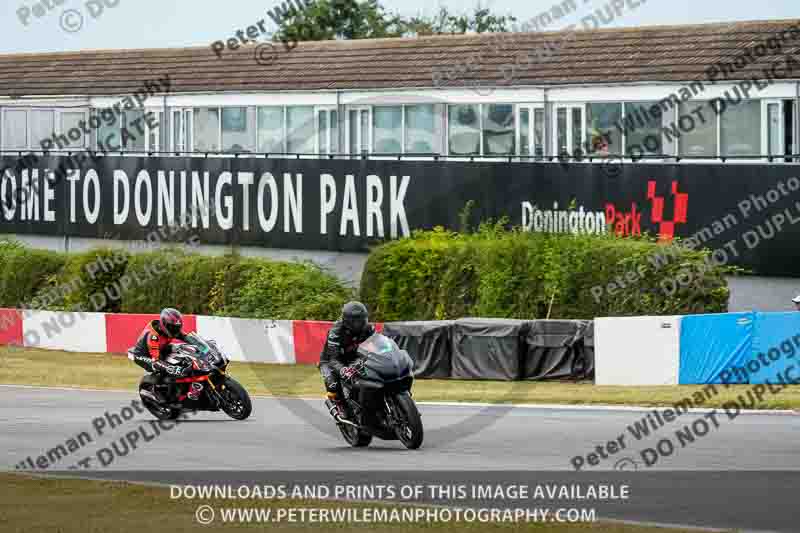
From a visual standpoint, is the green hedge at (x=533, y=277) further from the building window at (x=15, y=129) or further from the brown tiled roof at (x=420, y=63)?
the building window at (x=15, y=129)

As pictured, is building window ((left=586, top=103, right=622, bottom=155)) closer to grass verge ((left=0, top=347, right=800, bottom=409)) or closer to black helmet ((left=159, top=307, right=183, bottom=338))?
grass verge ((left=0, top=347, right=800, bottom=409))

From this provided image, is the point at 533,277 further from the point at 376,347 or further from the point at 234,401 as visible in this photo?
the point at 376,347

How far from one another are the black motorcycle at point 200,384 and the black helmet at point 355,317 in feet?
11.6

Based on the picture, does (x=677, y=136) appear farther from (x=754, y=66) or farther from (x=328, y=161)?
(x=328, y=161)

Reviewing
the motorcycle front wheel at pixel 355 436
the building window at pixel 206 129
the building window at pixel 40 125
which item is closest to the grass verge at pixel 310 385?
the motorcycle front wheel at pixel 355 436

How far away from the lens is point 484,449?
1576 cm

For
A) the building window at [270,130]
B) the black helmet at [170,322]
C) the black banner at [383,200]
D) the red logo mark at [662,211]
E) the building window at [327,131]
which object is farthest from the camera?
the building window at [270,130]

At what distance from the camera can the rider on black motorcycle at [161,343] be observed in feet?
63.4

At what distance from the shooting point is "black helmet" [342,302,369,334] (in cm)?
1573

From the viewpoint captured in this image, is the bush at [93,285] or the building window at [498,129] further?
the building window at [498,129]

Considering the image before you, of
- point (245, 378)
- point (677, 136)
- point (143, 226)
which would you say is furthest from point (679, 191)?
point (143, 226)

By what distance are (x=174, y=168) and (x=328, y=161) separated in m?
5.14

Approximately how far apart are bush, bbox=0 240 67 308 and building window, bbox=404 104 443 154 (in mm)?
9522

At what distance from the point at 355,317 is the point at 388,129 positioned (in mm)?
24313
